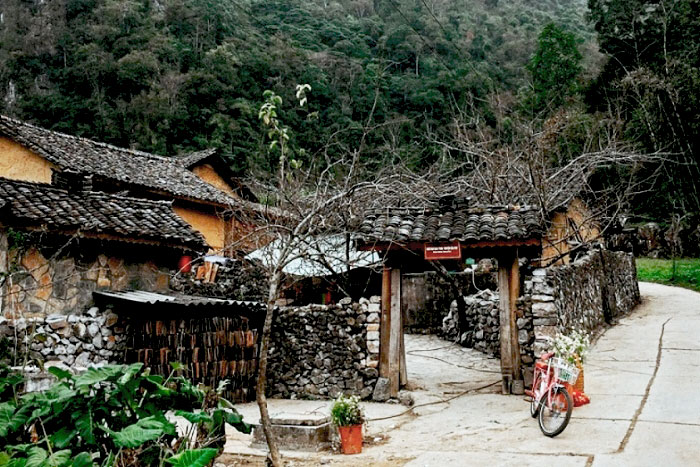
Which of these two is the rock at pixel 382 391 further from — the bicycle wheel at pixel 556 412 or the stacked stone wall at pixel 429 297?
the stacked stone wall at pixel 429 297

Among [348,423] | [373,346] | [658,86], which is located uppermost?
[658,86]

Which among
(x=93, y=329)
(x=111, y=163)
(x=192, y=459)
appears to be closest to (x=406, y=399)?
(x=93, y=329)

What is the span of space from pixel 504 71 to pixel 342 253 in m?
24.9

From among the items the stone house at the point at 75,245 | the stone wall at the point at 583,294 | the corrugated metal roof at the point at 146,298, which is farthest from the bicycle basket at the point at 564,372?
the stone house at the point at 75,245

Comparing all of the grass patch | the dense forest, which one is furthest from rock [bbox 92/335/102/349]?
the grass patch

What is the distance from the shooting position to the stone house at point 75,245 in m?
8.53

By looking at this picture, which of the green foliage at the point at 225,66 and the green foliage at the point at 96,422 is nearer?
the green foliage at the point at 96,422

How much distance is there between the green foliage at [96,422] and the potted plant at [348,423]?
10.4 ft

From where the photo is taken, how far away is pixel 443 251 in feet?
31.3

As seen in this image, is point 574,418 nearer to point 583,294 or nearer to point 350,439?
point 350,439

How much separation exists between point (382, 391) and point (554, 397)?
362 centimetres

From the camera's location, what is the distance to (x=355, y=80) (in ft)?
87.7

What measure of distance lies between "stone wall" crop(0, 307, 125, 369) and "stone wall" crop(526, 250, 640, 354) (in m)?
6.42

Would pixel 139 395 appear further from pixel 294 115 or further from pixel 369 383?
pixel 294 115
